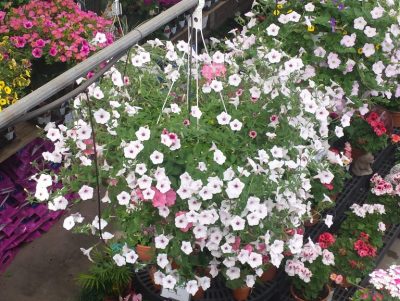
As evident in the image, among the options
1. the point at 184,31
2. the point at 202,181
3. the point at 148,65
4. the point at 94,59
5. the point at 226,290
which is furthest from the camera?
the point at 184,31

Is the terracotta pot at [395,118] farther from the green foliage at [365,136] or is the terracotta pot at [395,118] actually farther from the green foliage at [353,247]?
the green foliage at [353,247]

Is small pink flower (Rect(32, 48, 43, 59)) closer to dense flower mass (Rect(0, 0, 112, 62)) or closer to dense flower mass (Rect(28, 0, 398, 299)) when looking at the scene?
dense flower mass (Rect(0, 0, 112, 62))

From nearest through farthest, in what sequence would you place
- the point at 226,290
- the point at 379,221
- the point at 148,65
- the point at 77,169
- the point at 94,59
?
the point at 94,59 → the point at 77,169 → the point at 148,65 → the point at 226,290 → the point at 379,221

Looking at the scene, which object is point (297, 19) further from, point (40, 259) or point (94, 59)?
point (40, 259)

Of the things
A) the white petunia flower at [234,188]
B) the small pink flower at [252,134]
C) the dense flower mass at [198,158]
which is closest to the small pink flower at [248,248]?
the dense flower mass at [198,158]

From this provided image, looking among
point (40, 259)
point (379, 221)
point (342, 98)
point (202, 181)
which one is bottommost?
point (379, 221)

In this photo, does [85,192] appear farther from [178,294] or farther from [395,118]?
[395,118]

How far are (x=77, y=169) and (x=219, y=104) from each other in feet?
2.18

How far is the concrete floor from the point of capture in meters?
3.45

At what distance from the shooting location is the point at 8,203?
3.63 metres

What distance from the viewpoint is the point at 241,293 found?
291 cm

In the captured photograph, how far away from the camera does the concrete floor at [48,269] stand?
3453 mm

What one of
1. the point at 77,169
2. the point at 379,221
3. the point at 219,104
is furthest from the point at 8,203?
the point at 379,221

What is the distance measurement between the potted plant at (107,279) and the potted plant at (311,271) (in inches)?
33.3
